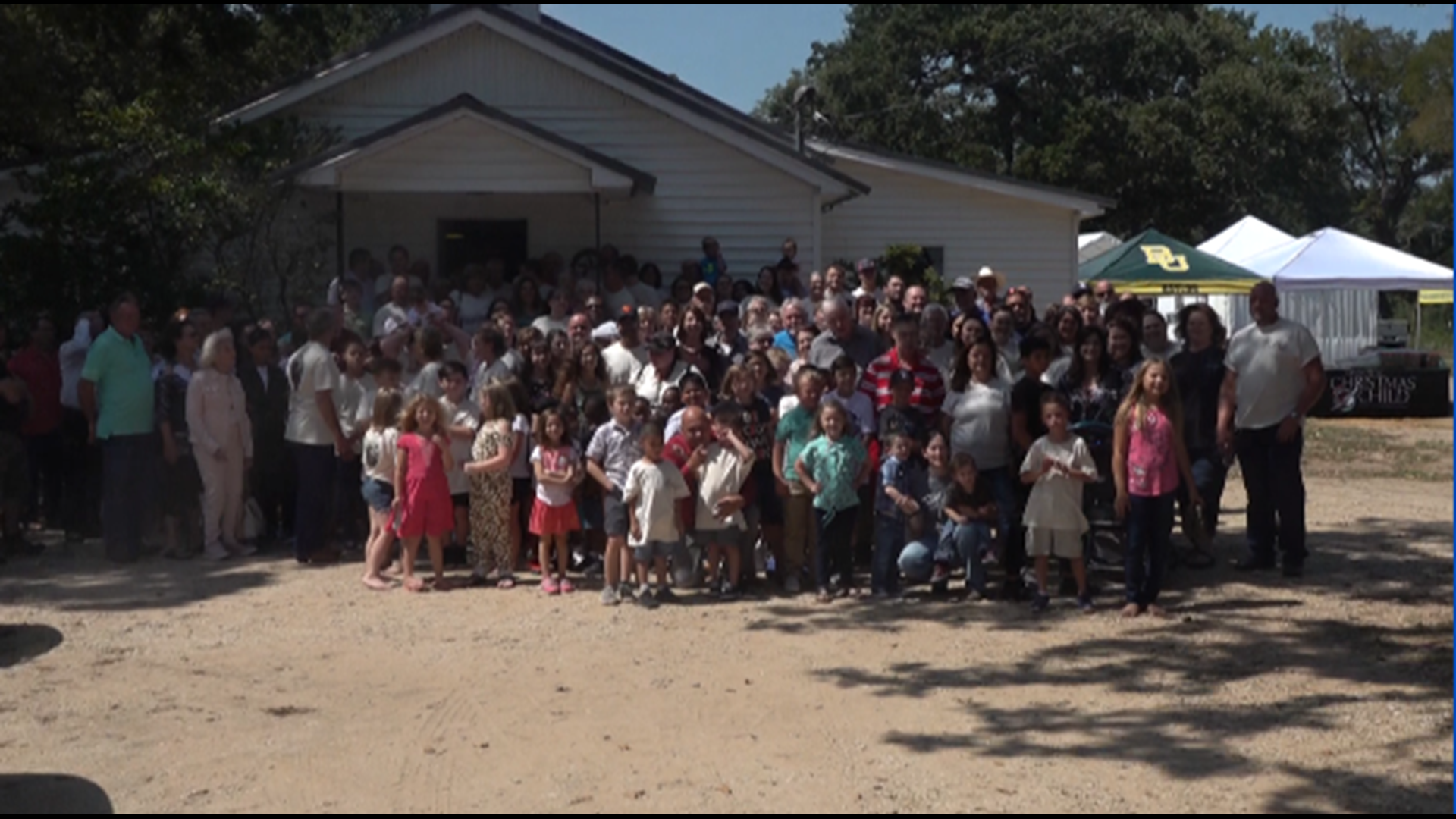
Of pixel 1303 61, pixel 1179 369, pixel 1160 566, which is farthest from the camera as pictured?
pixel 1303 61

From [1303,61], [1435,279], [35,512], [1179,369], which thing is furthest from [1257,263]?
[1303,61]

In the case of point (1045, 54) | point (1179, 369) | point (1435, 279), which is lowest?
point (1179, 369)

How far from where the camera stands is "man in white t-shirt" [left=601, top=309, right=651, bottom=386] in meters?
12.3

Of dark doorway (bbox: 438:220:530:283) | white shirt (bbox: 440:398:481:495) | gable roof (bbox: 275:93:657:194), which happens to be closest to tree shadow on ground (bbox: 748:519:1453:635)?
white shirt (bbox: 440:398:481:495)

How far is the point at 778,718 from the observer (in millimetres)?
7840

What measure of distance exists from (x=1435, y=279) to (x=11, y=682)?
24771 mm

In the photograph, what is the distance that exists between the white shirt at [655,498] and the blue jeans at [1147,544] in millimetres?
2921

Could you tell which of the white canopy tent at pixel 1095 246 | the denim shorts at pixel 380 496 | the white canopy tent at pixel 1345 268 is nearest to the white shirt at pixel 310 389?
the denim shorts at pixel 380 496

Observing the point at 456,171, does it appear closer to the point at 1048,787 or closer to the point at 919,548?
the point at 919,548

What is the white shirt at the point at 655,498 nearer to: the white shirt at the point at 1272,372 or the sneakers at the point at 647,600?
the sneakers at the point at 647,600

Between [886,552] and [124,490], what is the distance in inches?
231

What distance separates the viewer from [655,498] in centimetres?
1061

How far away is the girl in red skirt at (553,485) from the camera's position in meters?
11.0

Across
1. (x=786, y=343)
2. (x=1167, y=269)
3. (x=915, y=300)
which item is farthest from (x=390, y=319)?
(x=1167, y=269)
